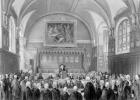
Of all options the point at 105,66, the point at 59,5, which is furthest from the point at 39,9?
the point at 105,66

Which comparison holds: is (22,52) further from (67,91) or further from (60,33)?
(67,91)

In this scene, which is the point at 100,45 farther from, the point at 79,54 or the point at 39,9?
the point at 39,9

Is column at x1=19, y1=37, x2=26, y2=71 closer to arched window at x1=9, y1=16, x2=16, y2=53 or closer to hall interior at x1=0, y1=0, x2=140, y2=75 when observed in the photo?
hall interior at x1=0, y1=0, x2=140, y2=75

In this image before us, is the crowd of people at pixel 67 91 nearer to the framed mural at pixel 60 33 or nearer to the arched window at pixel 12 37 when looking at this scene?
the arched window at pixel 12 37

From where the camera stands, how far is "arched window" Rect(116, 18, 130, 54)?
18995mm

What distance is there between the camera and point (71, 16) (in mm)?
28000

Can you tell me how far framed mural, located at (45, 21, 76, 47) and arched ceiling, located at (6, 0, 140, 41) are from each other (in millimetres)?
1441

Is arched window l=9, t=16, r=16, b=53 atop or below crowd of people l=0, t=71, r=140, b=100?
atop

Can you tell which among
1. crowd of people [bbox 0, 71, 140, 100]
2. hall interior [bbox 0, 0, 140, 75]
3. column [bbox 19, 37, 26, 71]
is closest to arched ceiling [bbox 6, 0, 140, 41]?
hall interior [bbox 0, 0, 140, 75]

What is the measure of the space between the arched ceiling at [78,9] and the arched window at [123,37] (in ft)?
3.16

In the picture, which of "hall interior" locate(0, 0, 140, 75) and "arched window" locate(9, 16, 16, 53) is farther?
"hall interior" locate(0, 0, 140, 75)

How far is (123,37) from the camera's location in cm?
1978

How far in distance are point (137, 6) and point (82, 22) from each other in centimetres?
1265

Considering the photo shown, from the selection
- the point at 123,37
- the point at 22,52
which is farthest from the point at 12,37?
the point at 123,37
